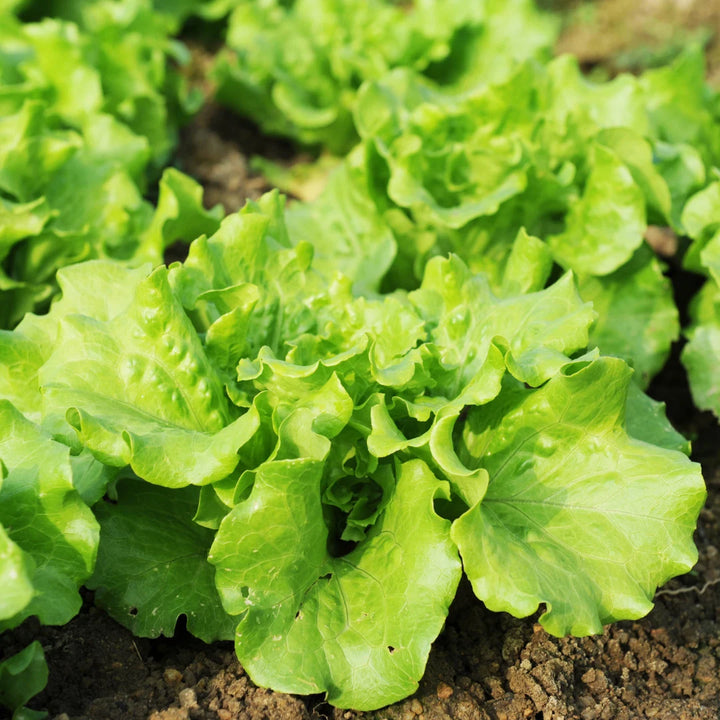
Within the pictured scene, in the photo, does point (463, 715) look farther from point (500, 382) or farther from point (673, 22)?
point (673, 22)

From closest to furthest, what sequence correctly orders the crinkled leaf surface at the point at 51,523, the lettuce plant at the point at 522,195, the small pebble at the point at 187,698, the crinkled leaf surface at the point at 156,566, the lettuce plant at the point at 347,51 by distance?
the crinkled leaf surface at the point at 51,523
the small pebble at the point at 187,698
the crinkled leaf surface at the point at 156,566
the lettuce plant at the point at 522,195
the lettuce plant at the point at 347,51

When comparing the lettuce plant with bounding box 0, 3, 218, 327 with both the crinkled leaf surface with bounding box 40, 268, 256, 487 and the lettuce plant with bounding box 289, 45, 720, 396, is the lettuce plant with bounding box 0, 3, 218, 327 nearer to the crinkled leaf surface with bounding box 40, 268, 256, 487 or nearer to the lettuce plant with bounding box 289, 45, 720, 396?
the lettuce plant with bounding box 289, 45, 720, 396

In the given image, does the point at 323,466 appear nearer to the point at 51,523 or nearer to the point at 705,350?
the point at 51,523

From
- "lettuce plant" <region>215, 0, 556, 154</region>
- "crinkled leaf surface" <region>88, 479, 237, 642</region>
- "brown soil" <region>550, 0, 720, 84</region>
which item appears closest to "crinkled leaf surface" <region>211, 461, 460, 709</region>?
"crinkled leaf surface" <region>88, 479, 237, 642</region>

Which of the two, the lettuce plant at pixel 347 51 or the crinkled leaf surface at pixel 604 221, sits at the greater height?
the crinkled leaf surface at pixel 604 221

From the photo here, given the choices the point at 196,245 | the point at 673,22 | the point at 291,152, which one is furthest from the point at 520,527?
the point at 673,22

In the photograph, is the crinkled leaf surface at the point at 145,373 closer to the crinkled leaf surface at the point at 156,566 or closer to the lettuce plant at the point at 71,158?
the crinkled leaf surface at the point at 156,566

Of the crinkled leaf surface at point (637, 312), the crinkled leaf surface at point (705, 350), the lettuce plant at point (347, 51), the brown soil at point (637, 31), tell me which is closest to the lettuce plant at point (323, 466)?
the crinkled leaf surface at point (705, 350)

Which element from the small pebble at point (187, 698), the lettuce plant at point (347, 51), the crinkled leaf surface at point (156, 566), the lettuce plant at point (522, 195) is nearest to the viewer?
the small pebble at point (187, 698)
